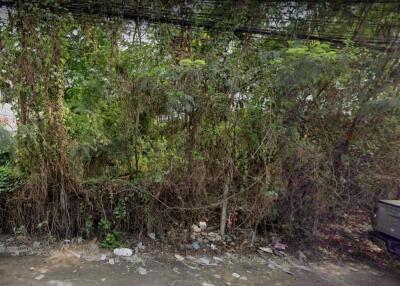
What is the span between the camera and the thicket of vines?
3299mm

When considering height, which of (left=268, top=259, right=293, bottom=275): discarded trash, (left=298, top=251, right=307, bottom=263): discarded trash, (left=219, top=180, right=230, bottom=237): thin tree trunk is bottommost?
(left=298, top=251, right=307, bottom=263): discarded trash

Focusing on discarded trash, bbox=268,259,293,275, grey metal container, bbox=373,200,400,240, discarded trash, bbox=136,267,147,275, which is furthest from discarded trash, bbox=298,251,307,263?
discarded trash, bbox=136,267,147,275

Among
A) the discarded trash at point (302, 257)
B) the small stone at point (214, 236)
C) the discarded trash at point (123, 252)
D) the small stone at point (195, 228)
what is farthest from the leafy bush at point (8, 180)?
Answer: the discarded trash at point (302, 257)

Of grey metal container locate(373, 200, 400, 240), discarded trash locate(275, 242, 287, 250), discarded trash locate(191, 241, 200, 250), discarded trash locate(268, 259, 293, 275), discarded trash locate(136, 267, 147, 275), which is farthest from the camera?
discarded trash locate(275, 242, 287, 250)

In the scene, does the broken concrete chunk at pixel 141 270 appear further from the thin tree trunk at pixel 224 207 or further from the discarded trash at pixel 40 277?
the thin tree trunk at pixel 224 207

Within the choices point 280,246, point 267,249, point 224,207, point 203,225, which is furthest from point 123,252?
point 280,246

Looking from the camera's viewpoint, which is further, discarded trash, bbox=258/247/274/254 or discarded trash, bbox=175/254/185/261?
discarded trash, bbox=258/247/274/254

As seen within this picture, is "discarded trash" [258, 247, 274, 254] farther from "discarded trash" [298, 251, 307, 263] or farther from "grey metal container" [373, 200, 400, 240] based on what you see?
"grey metal container" [373, 200, 400, 240]

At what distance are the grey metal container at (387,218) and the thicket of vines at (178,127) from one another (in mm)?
383

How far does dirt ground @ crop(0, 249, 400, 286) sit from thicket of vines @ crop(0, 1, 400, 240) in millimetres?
470

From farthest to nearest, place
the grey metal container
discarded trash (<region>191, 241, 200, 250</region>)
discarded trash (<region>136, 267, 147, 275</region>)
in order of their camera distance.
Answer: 1. discarded trash (<region>191, 241, 200, 250</region>)
2. the grey metal container
3. discarded trash (<region>136, 267, 147, 275</region>)

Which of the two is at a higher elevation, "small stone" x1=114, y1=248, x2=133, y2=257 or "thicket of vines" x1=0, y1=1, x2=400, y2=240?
"thicket of vines" x1=0, y1=1, x2=400, y2=240

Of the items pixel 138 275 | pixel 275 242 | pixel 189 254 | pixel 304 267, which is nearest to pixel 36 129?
pixel 138 275

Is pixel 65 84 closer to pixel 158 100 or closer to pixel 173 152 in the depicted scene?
pixel 158 100
